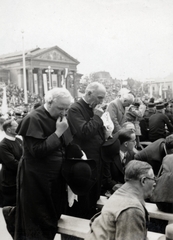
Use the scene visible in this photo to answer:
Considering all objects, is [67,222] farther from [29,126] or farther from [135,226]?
[135,226]

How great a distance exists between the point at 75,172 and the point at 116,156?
1.22m

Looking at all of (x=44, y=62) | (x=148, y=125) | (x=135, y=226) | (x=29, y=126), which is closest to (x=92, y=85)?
(x=29, y=126)

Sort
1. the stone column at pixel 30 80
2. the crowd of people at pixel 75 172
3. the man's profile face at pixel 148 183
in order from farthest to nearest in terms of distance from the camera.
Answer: the stone column at pixel 30 80 → the man's profile face at pixel 148 183 → the crowd of people at pixel 75 172

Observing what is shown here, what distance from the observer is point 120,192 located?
82.0 inches

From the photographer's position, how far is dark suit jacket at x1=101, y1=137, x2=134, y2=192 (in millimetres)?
3664

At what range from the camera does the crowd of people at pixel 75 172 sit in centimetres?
201

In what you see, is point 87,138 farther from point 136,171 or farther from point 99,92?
point 136,171

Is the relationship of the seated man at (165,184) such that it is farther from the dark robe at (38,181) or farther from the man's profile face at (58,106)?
the man's profile face at (58,106)

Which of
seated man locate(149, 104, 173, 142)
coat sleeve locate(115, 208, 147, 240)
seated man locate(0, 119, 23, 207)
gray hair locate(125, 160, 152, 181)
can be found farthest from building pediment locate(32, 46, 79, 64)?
coat sleeve locate(115, 208, 147, 240)

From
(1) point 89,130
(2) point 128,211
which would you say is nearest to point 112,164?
(1) point 89,130

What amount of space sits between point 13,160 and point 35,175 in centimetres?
117

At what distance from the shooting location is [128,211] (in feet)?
6.09

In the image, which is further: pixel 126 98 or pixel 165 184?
pixel 126 98

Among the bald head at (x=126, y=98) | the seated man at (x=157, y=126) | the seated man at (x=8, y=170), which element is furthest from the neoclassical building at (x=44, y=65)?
the seated man at (x=8, y=170)
